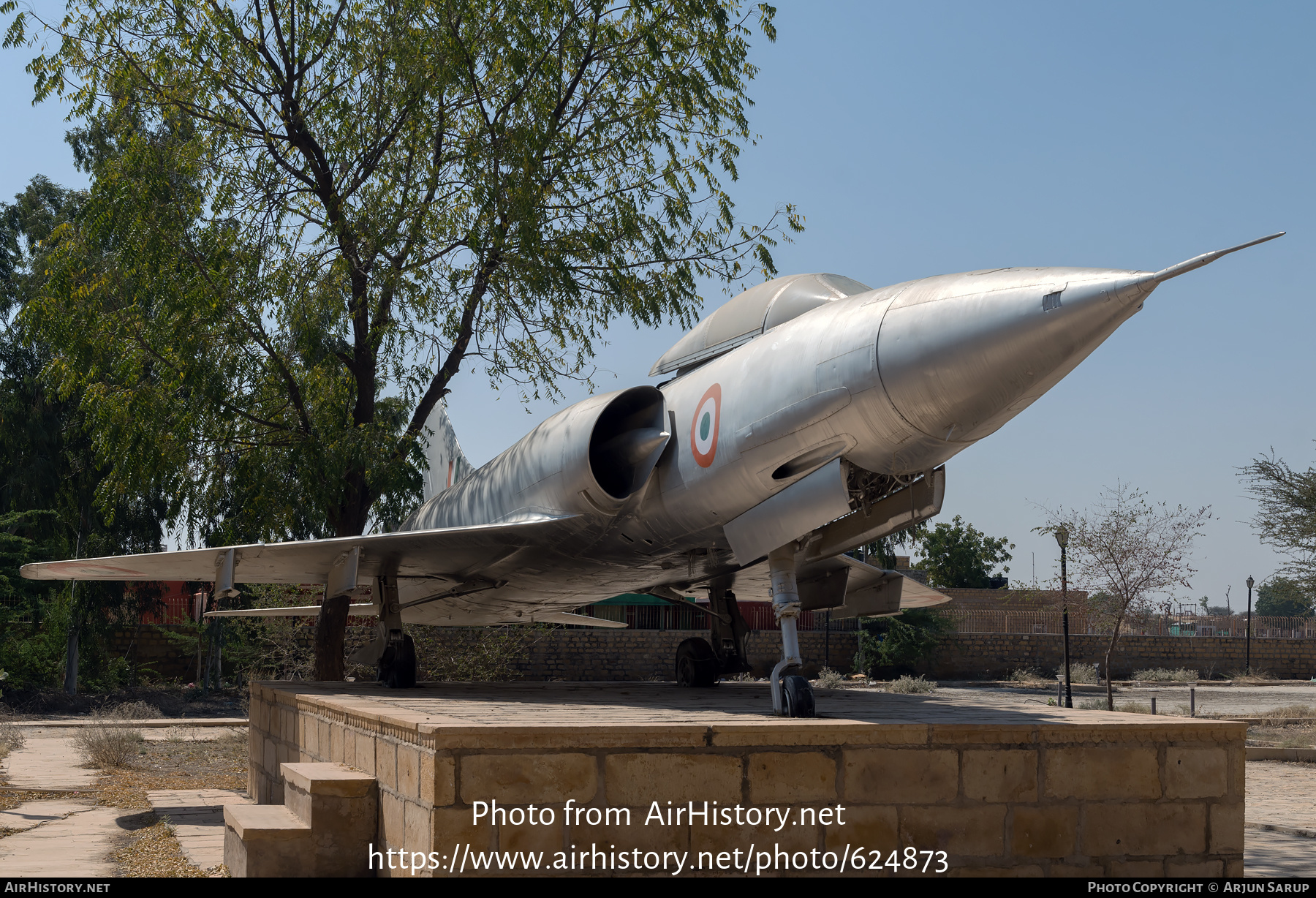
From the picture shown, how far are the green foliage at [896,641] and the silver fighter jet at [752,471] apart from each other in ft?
79.2

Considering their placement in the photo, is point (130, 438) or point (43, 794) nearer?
point (43, 794)

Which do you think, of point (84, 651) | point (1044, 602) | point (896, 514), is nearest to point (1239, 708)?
point (1044, 602)

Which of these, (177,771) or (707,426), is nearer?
Answer: (707,426)

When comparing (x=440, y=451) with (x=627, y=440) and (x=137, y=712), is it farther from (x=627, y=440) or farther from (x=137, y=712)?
(x=137, y=712)

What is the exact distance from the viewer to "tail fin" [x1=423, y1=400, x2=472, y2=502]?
15.4 m

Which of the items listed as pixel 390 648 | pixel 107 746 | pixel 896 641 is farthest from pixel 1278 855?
pixel 896 641

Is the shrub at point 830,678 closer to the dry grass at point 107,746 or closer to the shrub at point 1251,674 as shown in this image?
the dry grass at point 107,746

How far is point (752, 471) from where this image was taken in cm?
746

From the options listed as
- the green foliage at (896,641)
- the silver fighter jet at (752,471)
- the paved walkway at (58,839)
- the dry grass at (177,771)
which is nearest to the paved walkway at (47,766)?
the dry grass at (177,771)

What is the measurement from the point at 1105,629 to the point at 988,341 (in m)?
32.7

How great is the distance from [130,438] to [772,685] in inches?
378

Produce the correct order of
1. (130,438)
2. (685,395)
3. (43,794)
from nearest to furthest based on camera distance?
1. (685,395)
2. (43,794)
3. (130,438)

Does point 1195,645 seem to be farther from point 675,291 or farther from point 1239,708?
point 675,291
